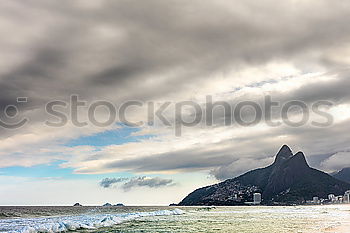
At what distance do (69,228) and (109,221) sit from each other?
11.4m

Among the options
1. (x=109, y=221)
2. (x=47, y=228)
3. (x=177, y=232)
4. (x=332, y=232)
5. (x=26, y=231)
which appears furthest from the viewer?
(x=109, y=221)

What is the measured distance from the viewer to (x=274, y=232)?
3675 centimetres

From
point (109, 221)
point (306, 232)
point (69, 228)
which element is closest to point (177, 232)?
point (306, 232)

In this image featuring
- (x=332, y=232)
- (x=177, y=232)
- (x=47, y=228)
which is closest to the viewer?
(x=332, y=232)

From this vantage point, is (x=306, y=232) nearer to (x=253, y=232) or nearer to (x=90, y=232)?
(x=253, y=232)

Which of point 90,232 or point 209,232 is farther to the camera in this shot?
point 90,232

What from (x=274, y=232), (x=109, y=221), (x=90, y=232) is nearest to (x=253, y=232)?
(x=274, y=232)

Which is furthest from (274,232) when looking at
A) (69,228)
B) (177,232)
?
(69,228)

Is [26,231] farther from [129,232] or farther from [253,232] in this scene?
[253,232]

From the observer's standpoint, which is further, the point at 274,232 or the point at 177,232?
the point at 177,232

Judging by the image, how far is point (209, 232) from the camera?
125ft

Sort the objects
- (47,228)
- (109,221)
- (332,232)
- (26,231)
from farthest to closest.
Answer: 1. (109,221)
2. (47,228)
3. (26,231)
4. (332,232)

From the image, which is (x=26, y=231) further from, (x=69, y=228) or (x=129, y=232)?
(x=129, y=232)

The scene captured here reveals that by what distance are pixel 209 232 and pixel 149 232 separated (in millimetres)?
6401
